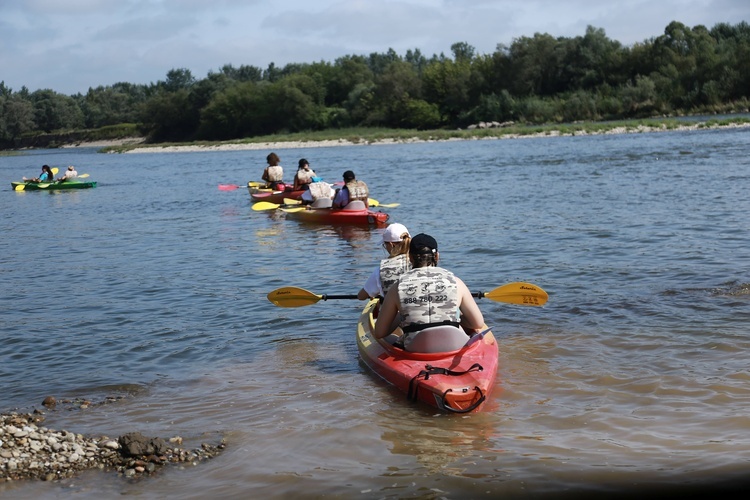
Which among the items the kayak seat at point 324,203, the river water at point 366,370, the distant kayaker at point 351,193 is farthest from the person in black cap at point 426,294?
the kayak seat at point 324,203

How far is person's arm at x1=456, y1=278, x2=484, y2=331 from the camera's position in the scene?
7.11 meters

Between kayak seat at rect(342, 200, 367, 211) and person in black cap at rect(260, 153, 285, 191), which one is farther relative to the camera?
person in black cap at rect(260, 153, 285, 191)

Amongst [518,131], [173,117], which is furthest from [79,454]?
[173,117]

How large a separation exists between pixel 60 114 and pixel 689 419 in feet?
424

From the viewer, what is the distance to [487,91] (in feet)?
253

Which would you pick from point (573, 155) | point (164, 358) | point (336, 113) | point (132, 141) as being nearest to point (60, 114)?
point (132, 141)

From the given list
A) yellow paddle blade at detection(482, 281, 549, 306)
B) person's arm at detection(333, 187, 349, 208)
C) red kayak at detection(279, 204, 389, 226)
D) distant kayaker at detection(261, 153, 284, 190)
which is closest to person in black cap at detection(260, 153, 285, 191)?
distant kayaker at detection(261, 153, 284, 190)

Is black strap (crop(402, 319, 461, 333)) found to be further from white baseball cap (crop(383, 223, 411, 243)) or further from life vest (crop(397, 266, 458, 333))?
white baseball cap (crop(383, 223, 411, 243))

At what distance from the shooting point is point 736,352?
791 centimetres

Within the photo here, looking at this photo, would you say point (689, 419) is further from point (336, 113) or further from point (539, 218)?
point (336, 113)

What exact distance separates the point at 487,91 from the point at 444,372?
72.5 m

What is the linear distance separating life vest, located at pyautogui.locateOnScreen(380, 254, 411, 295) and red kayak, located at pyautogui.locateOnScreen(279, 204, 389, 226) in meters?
9.11

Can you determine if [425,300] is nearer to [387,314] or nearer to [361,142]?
[387,314]

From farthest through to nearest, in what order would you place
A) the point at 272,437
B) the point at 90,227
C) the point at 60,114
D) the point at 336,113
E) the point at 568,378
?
the point at 60,114
the point at 336,113
the point at 90,227
the point at 568,378
the point at 272,437
